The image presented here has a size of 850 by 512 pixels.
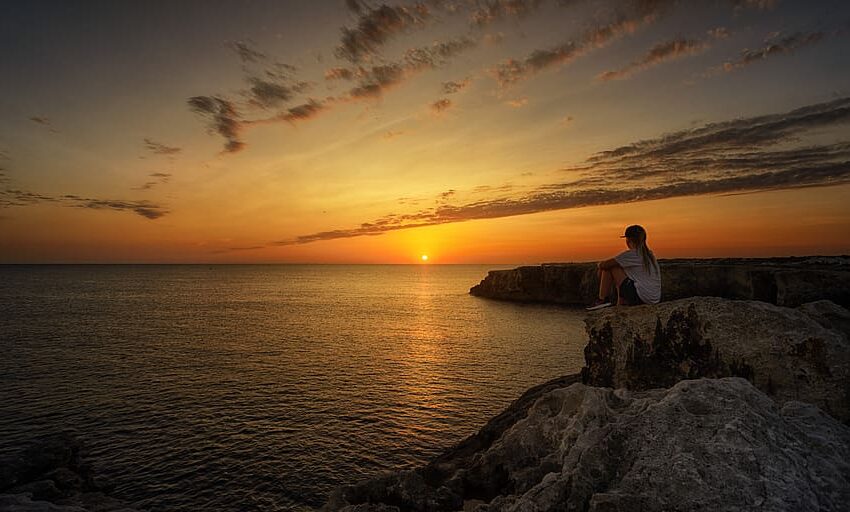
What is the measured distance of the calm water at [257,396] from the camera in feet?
59.1

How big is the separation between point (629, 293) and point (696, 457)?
22.5ft

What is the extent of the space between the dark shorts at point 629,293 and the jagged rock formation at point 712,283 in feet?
50.9

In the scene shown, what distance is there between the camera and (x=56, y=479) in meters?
16.2

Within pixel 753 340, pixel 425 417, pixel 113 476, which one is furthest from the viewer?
pixel 425 417

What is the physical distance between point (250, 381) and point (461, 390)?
16.4 m

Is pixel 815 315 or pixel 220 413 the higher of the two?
pixel 815 315

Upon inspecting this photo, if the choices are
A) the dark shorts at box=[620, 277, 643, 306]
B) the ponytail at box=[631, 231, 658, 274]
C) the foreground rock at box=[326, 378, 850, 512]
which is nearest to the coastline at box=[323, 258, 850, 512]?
the foreground rock at box=[326, 378, 850, 512]

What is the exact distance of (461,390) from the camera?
29.3 metres

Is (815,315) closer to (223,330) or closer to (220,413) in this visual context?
(220,413)

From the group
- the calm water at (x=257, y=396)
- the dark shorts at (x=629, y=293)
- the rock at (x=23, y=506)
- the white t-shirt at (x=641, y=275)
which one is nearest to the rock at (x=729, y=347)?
the dark shorts at (x=629, y=293)

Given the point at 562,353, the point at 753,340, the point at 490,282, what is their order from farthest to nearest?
the point at 490,282
the point at 562,353
the point at 753,340

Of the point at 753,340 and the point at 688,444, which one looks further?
the point at 753,340

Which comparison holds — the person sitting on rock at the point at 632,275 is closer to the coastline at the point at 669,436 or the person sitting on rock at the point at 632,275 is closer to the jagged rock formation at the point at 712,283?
the coastline at the point at 669,436

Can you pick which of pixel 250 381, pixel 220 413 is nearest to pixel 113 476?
pixel 220 413
